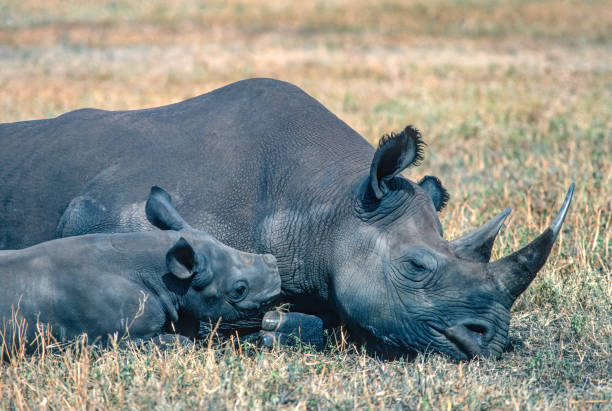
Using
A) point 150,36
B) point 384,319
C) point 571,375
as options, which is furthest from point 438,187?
point 150,36

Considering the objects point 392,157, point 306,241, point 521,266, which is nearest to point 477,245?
point 521,266

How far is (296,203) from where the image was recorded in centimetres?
525

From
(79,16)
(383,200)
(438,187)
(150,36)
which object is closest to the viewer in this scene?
(383,200)

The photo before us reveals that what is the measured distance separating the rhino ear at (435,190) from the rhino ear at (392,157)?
1.87 feet

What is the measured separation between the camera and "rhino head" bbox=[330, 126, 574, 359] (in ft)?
15.0

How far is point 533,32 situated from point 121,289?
23.4 metres

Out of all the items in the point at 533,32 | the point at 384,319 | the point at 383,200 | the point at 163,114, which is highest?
the point at 533,32

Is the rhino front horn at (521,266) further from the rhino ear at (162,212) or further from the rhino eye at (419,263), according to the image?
the rhino ear at (162,212)

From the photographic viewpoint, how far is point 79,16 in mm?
30031

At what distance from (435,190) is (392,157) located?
0.75 metres

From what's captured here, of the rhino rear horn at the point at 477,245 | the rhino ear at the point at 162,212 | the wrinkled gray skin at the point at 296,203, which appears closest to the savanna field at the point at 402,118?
the wrinkled gray skin at the point at 296,203

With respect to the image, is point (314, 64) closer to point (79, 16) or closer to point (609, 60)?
point (609, 60)

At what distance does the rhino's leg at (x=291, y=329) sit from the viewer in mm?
5066

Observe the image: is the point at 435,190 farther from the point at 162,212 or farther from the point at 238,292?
the point at 162,212
